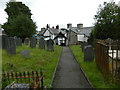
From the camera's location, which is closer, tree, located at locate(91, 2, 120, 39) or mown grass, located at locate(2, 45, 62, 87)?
mown grass, located at locate(2, 45, 62, 87)

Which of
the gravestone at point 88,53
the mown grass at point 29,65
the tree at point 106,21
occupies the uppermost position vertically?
the tree at point 106,21

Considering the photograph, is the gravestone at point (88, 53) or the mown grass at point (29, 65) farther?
the gravestone at point (88, 53)

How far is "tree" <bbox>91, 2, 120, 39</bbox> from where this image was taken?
1073 inches

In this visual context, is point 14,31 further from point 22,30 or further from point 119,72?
point 119,72

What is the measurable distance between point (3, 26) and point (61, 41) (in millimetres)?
21668

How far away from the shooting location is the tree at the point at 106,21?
27244 mm

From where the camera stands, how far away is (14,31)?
31.1 metres

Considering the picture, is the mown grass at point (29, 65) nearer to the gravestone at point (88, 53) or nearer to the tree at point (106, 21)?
the gravestone at point (88, 53)

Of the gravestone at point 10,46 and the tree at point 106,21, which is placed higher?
the tree at point 106,21

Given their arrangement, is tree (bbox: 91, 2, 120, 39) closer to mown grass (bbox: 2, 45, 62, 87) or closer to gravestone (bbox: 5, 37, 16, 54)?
mown grass (bbox: 2, 45, 62, 87)

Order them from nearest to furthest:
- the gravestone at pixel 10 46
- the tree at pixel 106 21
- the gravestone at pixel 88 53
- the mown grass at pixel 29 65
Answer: the mown grass at pixel 29 65 → the gravestone at pixel 88 53 → the gravestone at pixel 10 46 → the tree at pixel 106 21

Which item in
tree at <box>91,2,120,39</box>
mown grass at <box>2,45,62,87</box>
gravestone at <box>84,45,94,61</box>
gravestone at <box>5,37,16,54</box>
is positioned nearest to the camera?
mown grass at <box>2,45,62,87</box>

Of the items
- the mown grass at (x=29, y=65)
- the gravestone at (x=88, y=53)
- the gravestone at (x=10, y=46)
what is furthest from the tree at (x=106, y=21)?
the gravestone at (x=10, y=46)

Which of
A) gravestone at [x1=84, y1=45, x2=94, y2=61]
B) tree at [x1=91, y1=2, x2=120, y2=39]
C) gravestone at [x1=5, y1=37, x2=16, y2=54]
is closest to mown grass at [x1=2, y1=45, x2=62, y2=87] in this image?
gravestone at [x1=5, y1=37, x2=16, y2=54]
